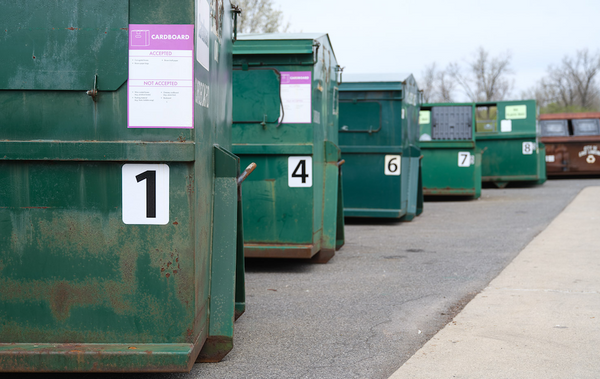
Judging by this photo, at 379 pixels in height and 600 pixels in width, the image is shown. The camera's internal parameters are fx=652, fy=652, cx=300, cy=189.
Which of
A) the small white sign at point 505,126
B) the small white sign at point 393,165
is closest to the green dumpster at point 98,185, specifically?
the small white sign at point 393,165

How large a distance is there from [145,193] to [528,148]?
1496 cm

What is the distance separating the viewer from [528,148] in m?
16.3

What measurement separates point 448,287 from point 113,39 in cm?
349

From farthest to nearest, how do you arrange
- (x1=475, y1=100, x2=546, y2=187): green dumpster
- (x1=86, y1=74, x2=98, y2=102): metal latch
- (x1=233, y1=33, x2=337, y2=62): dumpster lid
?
1. (x1=475, y1=100, x2=546, y2=187): green dumpster
2. (x1=233, y1=33, x2=337, y2=62): dumpster lid
3. (x1=86, y1=74, x2=98, y2=102): metal latch

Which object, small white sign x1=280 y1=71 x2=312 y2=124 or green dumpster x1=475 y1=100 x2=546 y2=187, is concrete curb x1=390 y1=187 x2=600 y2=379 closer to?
small white sign x1=280 y1=71 x2=312 y2=124

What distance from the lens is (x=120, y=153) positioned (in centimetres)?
276

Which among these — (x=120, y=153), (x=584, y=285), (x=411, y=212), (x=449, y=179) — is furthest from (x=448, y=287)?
(x=449, y=179)

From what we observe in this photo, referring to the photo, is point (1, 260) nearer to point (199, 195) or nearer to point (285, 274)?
point (199, 195)

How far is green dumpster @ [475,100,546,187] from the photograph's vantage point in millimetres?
16188

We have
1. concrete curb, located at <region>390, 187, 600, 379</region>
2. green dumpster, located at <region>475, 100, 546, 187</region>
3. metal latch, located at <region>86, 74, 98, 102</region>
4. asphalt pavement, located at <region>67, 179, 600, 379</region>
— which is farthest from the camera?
green dumpster, located at <region>475, 100, 546, 187</region>

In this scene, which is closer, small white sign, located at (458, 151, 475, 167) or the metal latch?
the metal latch

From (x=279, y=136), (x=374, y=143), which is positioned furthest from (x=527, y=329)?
(x=374, y=143)

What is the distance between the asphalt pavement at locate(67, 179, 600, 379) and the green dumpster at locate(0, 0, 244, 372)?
0.45 metres

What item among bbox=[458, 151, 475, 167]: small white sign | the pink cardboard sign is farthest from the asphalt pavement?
bbox=[458, 151, 475, 167]: small white sign
